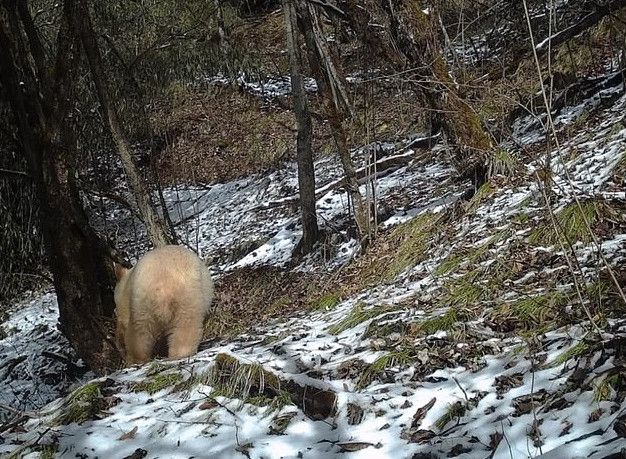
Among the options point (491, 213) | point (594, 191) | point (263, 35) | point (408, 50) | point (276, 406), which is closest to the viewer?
point (276, 406)

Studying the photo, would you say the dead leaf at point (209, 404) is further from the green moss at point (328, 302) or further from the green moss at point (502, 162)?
the green moss at point (502, 162)

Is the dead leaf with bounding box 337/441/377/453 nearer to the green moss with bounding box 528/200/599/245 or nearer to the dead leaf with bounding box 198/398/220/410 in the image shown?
the dead leaf with bounding box 198/398/220/410

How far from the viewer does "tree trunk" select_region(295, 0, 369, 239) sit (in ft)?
28.0

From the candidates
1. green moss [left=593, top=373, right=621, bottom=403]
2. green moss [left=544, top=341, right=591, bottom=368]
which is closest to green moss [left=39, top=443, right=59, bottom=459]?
green moss [left=544, top=341, right=591, bottom=368]

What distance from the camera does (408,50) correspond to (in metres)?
7.20

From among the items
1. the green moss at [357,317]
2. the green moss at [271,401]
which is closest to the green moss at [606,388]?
the green moss at [271,401]

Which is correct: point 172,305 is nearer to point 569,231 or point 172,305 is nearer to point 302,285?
point 569,231

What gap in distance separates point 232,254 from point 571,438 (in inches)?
358

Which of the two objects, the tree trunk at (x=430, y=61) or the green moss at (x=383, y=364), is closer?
the green moss at (x=383, y=364)

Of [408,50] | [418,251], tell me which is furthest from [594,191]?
[408,50]

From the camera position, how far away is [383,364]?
164 inches

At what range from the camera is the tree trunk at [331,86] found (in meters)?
8.53

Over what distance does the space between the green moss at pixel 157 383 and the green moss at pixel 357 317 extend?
126 centimetres

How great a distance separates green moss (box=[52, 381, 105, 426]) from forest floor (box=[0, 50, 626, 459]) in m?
0.01
